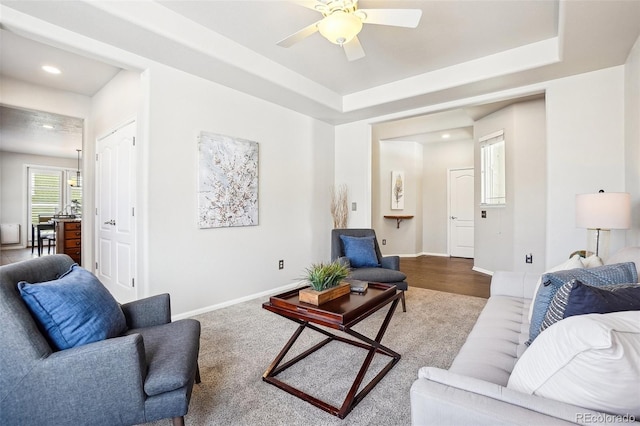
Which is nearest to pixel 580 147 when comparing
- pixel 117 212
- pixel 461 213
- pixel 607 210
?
pixel 607 210

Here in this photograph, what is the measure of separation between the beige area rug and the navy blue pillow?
1000 millimetres

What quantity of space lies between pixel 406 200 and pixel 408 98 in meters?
3.58

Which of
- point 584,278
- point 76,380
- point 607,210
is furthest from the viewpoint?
point 607,210

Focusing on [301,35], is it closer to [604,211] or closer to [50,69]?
[604,211]

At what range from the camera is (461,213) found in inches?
277

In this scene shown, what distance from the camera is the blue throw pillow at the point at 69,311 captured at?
129 cm

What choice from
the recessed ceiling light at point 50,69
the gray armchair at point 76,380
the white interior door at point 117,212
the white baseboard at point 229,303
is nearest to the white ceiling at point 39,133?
the recessed ceiling light at point 50,69

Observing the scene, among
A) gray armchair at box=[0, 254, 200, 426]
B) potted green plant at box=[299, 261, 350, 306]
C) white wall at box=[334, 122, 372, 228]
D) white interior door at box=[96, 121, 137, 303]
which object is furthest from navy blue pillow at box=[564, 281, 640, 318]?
white wall at box=[334, 122, 372, 228]

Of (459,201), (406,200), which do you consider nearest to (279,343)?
(406,200)

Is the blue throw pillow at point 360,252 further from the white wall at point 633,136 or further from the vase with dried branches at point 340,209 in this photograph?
the white wall at point 633,136

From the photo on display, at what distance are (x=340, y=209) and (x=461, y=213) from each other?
360cm

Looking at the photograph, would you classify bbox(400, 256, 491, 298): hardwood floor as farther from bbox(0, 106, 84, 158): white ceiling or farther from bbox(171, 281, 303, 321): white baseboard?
bbox(0, 106, 84, 158): white ceiling

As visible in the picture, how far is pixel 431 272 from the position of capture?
5.37 m

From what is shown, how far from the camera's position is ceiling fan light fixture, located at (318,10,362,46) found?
204 cm
